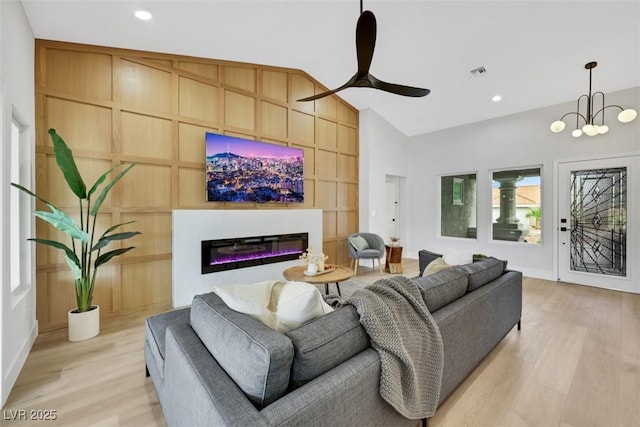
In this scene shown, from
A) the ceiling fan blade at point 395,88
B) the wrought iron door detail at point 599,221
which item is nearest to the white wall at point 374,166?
the ceiling fan blade at point 395,88

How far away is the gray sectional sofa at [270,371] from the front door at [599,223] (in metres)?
4.37

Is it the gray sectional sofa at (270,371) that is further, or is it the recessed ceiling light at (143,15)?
the recessed ceiling light at (143,15)

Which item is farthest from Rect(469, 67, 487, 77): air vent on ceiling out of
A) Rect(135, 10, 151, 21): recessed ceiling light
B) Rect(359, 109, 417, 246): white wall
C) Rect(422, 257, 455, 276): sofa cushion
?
Rect(135, 10, 151, 21): recessed ceiling light

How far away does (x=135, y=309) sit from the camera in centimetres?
320

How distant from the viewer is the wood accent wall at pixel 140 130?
108 inches

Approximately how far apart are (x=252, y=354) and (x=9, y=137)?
233 centimetres

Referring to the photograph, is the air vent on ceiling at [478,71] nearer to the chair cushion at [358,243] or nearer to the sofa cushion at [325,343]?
the chair cushion at [358,243]

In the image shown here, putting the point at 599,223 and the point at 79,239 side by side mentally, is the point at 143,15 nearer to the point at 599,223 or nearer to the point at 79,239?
the point at 79,239

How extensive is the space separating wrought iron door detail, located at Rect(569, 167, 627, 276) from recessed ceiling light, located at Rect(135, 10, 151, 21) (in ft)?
20.6

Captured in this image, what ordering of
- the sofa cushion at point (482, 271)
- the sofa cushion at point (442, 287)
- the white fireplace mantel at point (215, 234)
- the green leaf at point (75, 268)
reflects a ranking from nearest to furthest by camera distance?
the sofa cushion at point (442, 287)
the sofa cushion at point (482, 271)
the green leaf at point (75, 268)
the white fireplace mantel at point (215, 234)

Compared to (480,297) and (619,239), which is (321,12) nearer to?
(480,297)

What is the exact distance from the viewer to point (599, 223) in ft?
13.9

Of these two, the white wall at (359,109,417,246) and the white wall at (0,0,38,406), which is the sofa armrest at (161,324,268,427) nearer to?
the white wall at (0,0,38,406)

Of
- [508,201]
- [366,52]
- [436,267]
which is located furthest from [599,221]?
[366,52]
